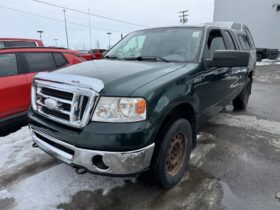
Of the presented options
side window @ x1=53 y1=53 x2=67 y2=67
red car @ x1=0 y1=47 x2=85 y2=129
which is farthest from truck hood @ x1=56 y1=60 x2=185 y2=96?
side window @ x1=53 y1=53 x2=67 y2=67

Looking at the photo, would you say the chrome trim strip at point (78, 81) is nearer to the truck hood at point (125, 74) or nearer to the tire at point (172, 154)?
the truck hood at point (125, 74)

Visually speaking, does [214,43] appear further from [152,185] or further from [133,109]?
[152,185]

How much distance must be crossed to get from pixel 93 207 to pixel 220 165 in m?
1.84

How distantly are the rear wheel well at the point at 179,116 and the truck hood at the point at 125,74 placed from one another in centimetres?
43

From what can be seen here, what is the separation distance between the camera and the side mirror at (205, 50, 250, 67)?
2.98 meters

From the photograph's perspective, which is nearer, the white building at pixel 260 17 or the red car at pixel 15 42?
the red car at pixel 15 42

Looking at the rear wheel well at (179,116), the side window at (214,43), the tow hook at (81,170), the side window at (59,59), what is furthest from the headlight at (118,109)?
the side window at (59,59)

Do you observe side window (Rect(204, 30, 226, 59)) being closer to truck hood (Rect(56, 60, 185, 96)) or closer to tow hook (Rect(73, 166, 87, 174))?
truck hood (Rect(56, 60, 185, 96))

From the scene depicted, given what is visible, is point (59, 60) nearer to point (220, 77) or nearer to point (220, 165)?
point (220, 77)

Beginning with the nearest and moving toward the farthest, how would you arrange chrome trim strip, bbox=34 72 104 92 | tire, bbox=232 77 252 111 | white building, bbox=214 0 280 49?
chrome trim strip, bbox=34 72 104 92, tire, bbox=232 77 252 111, white building, bbox=214 0 280 49

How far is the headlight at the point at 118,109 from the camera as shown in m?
2.14

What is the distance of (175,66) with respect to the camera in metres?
2.89

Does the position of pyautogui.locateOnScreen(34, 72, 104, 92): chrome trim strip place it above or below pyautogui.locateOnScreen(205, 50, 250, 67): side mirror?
below

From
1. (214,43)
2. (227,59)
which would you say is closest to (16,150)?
(227,59)
